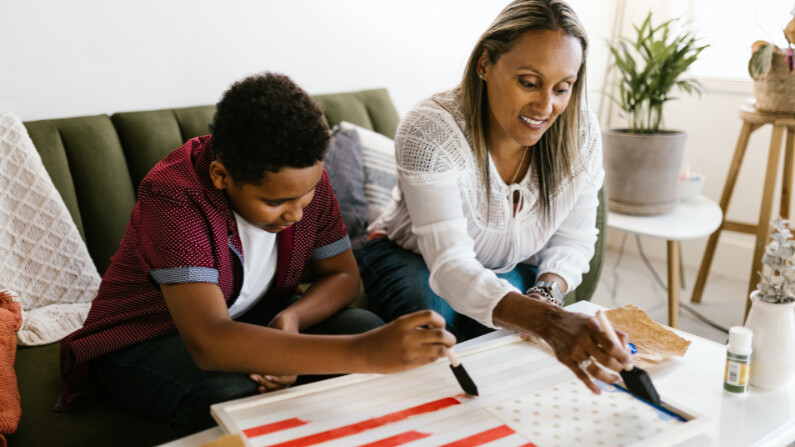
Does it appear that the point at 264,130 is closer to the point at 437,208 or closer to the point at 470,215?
the point at 437,208

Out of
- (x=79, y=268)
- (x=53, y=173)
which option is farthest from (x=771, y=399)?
(x=53, y=173)

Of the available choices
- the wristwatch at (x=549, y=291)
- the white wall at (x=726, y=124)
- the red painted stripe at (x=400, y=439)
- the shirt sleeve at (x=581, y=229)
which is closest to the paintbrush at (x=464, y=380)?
the red painted stripe at (x=400, y=439)

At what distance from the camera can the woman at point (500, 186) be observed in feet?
4.21

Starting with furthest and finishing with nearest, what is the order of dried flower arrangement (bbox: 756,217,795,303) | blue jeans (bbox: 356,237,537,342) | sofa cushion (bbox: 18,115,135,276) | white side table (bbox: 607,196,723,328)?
white side table (bbox: 607,196,723,328) < sofa cushion (bbox: 18,115,135,276) < blue jeans (bbox: 356,237,537,342) < dried flower arrangement (bbox: 756,217,795,303)

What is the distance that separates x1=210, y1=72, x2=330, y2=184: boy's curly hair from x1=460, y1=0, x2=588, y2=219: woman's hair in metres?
0.48

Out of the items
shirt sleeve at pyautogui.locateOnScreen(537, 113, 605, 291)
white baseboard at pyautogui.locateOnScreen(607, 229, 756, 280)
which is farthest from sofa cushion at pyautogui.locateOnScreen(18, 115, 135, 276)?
white baseboard at pyautogui.locateOnScreen(607, 229, 756, 280)

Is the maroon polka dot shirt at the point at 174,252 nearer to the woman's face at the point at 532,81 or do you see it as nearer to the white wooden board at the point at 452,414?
the white wooden board at the point at 452,414

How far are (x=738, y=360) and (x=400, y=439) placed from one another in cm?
55

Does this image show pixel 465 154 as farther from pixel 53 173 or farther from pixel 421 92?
pixel 421 92

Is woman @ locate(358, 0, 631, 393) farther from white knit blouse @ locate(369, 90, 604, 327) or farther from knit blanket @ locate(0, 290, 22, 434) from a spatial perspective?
knit blanket @ locate(0, 290, 22, 434)

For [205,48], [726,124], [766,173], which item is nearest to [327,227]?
[205,48]

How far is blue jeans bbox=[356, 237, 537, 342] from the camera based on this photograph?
4.89ft

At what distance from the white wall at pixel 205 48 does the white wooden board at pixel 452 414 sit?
124 centimetres

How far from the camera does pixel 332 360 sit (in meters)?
0.95
